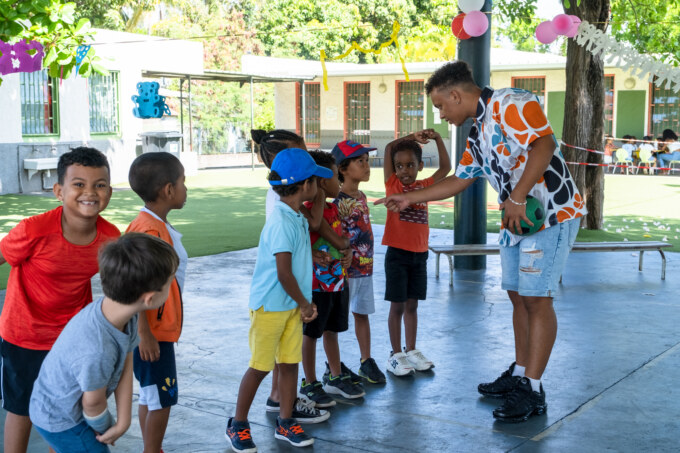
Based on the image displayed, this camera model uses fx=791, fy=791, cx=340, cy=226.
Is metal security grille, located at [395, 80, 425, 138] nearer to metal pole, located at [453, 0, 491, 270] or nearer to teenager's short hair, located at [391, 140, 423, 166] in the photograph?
metal pole, located at [453, 0, 491, 270]

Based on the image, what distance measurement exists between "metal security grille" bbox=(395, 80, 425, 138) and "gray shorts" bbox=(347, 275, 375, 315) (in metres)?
26.2

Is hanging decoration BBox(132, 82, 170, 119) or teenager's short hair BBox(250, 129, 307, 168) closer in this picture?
teenager's short hair BBox(250, 129, 307, 168)

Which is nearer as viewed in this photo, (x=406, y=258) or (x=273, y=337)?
(x=273, y=337)

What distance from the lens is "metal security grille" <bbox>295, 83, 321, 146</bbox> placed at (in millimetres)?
33312

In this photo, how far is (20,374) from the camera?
127 inches

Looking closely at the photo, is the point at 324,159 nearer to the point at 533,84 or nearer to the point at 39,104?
the point at 39,104

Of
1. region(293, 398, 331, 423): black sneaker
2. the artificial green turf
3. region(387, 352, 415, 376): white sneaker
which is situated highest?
the artificial green turf

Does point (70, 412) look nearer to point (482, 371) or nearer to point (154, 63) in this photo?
point (482, 371)

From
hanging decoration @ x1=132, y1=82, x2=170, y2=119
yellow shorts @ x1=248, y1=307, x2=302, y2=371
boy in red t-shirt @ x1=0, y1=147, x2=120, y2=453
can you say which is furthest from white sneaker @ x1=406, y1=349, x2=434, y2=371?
hanging decoration @ x1=132, y1=82, x2=170, y2=119

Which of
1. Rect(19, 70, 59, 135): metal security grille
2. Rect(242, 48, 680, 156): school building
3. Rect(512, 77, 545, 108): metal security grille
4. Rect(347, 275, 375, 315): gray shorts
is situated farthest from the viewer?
Rect(512, 77, 545, 108): metal security grille

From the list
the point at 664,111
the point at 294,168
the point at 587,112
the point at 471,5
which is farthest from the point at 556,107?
the point at 294,168

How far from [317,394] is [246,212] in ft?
32.8

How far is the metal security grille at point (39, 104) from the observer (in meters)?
18.5

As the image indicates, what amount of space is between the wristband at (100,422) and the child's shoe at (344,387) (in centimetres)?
223
